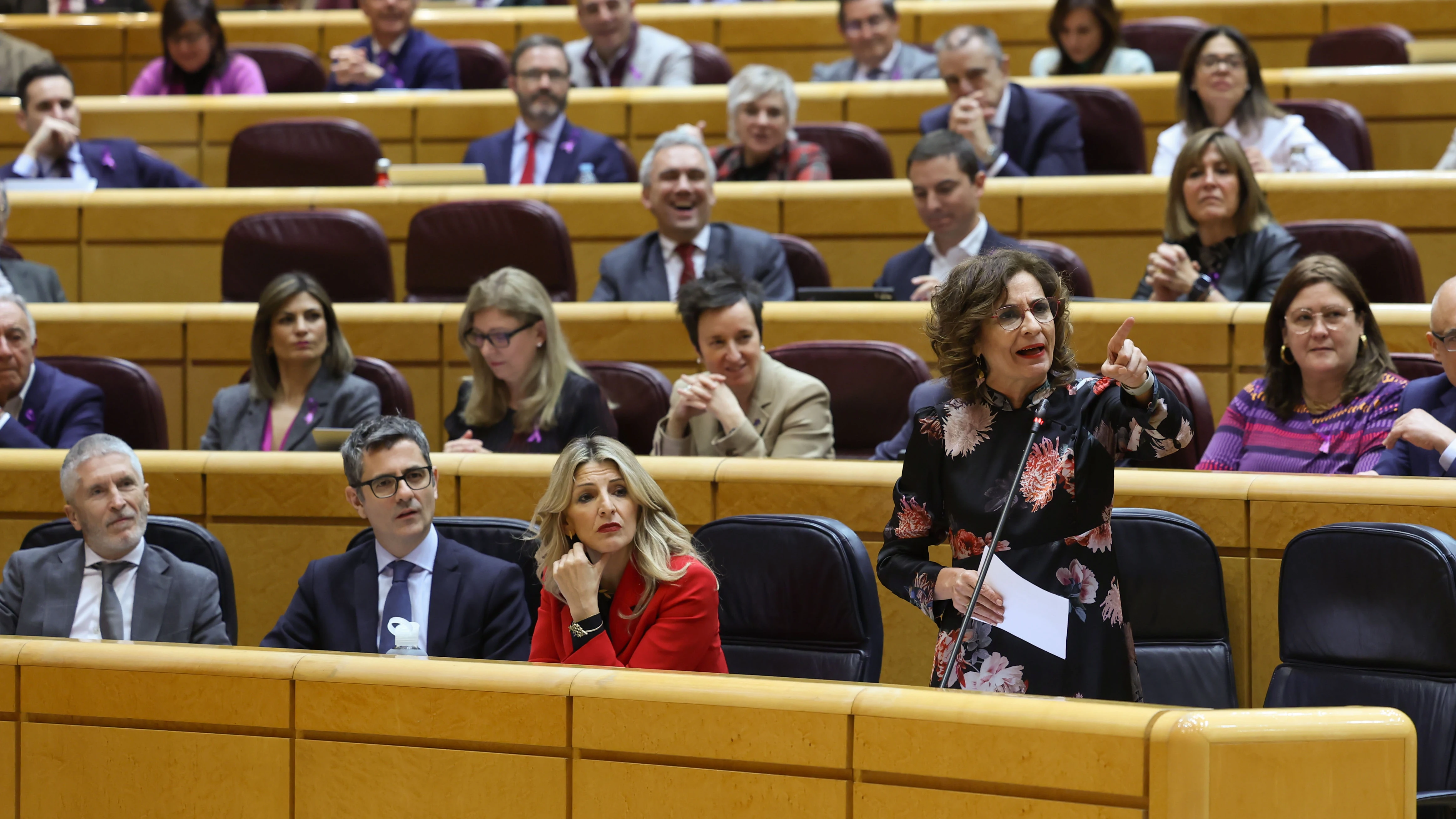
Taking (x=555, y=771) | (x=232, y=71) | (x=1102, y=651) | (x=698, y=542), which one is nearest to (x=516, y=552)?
(x=698, y=542)

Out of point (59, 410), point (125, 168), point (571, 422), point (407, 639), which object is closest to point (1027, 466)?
point (407, 639)

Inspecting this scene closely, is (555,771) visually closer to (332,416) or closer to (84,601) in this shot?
(84,601)

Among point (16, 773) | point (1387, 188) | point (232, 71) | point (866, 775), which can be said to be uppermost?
point (232, 71)

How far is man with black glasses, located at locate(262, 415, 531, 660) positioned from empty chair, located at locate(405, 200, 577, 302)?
929mm

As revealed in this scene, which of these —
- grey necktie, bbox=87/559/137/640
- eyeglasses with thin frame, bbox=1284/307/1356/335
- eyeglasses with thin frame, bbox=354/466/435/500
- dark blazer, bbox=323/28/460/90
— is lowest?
grey necktie, bbox=87/559/137/640

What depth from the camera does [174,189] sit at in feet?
10.2

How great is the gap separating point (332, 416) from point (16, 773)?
95 cm

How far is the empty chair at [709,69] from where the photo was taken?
3.75 meters

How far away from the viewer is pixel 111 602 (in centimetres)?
179

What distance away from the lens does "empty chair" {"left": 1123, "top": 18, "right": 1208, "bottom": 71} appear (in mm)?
3484

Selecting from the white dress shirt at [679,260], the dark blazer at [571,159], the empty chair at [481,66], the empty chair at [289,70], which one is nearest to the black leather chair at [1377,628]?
the white dress shirt at [679,260]

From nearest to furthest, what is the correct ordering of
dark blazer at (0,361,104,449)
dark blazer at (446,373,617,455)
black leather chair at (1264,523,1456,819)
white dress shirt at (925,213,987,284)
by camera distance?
black leather chair at (1264,523,1456,819), dark blazer at (446,373,617,455), dark blazer at (0,361,104,449), white dress shirt at (925,213,987,284)

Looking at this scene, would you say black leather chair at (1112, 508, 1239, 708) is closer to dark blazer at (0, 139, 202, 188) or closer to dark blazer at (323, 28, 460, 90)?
dark blazer at (0, 139, 202, 188)

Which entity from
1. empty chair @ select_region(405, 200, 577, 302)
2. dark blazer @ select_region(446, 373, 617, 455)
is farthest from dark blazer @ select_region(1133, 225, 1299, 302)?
empty chair @ select_region(405, 200, 577, 302)
